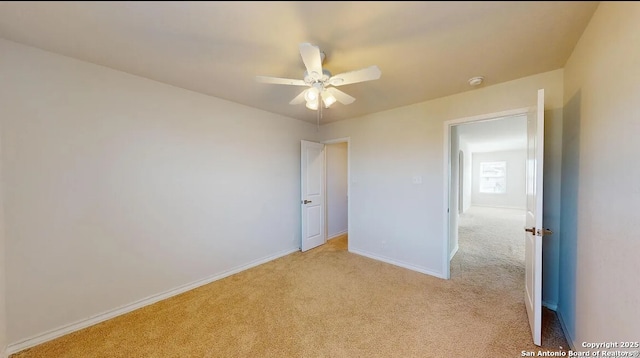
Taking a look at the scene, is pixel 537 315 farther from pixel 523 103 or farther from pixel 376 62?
pixel 376 62

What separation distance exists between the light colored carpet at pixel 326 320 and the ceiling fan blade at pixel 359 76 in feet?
6.78

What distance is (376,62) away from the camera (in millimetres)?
1894

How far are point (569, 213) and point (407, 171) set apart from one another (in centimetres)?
160

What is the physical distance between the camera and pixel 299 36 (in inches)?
60.0

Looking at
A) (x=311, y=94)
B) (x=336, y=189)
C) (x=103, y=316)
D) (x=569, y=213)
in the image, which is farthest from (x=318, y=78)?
(x=336, y=189)

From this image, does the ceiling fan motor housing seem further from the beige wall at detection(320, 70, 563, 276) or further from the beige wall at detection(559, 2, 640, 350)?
the beige wall at detection(320, 70, 563, 276)

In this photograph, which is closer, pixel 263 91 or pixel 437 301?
pixel 437 301

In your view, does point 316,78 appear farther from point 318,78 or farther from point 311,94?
point 311,94

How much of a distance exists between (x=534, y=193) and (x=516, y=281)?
1.63m

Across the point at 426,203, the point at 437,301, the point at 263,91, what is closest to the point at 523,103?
the point at 426,203

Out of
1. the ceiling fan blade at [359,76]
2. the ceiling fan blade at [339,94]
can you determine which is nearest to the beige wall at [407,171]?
the ceiling fan blade at [339,94]

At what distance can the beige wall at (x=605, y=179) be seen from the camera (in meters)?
0.99

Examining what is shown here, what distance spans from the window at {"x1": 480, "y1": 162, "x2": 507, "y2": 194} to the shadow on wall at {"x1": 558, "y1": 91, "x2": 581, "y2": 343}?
8.35 m

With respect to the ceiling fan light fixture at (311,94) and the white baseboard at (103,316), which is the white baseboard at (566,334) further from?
the white baseboard at (103,316)
